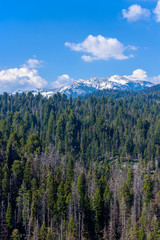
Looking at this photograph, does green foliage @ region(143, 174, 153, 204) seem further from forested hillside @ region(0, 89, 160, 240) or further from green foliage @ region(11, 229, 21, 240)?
green foliage @ region(11, 229, 21, 240)

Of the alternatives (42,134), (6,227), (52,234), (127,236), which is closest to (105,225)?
(127,236)

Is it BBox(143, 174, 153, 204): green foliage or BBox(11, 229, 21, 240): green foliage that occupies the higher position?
BBox(143, 174, 153, 204): green foliage

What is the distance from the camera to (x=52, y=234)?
51.9 m

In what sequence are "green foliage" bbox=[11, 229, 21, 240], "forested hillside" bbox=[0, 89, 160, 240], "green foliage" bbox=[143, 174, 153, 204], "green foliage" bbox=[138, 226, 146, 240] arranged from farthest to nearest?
"green foliage" bbox=[143, 174, 153, 204] < "forested hillside" bbox=[0, 89, 160, 240] < "green foliage" bbox=[11, 229, 21, 240] < "green foliage" bbox=[138, 226, 146, 240]

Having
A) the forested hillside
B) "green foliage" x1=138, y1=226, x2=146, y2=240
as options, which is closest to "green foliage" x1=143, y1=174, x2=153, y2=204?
the forested hillside

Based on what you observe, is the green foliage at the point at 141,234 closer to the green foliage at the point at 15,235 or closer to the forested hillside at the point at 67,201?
the forested hillside at the point at 67,201

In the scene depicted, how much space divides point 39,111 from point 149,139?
90.0 meters

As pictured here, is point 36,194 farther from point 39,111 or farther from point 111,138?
point 39,111

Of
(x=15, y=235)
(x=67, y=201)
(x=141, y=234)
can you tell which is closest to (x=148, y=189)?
(x=141, y=234)

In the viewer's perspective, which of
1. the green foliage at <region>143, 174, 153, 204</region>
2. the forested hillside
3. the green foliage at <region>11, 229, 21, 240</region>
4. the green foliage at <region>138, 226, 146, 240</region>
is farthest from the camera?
the green foliage at <region>143, 174, 153, 204</region>

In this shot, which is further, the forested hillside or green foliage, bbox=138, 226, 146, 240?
the forested hillside

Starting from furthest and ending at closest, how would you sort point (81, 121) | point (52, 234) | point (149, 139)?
point (81, 121) → point (149, 139) → point (52, 234)

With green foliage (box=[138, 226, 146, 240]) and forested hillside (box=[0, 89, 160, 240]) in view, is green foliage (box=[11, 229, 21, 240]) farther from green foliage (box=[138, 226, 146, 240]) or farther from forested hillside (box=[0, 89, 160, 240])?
green foliage (box=[138, 226, 146, 240])

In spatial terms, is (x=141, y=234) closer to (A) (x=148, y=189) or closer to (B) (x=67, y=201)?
(A) (x=148, y=189)
